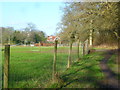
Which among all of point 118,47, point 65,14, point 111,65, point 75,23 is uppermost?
point 65,14

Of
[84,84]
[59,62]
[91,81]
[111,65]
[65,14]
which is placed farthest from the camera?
[65,14]

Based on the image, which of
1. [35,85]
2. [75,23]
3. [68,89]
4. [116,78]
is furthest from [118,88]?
[75,23]

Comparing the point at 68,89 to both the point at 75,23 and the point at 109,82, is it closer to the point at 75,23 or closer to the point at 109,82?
the point at 109,82

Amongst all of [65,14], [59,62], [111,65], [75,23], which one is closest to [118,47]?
[111,65]

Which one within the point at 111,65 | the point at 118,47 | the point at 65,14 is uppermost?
the point at 65,14

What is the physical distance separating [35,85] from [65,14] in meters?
11.9

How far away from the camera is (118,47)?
3.23 meters

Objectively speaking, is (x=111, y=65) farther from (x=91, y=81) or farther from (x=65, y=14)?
(x=65, y=14)

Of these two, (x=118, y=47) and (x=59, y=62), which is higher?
(x=118, y=47)

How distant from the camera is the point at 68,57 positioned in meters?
6.46

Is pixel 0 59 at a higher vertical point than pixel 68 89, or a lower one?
higher

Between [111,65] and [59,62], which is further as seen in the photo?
[59,62]

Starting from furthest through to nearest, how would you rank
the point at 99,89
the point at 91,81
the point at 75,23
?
the point at 75,23, the point at 91,81, the point at 99,89

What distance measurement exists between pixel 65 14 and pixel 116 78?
1200 cm
